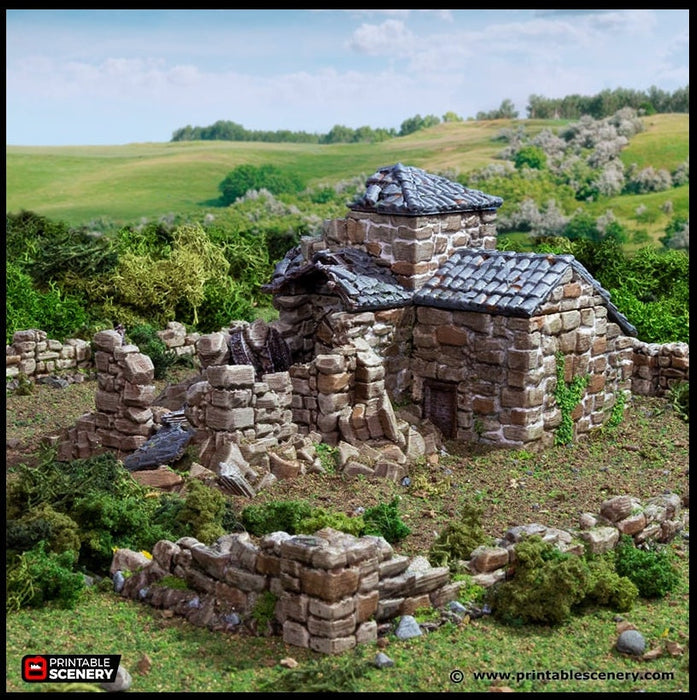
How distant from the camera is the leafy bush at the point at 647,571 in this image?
14.7 meters

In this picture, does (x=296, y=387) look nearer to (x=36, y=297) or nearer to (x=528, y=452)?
(x=528, y=452)

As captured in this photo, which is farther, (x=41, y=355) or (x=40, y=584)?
(x=41, y=355)

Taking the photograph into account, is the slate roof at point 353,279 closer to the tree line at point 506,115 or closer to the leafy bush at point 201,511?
the leafy bush at point 201,511

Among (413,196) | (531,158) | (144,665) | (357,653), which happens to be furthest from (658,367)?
(531,158)

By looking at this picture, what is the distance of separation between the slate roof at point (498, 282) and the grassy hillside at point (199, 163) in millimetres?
32622

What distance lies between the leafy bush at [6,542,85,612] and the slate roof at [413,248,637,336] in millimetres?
8631

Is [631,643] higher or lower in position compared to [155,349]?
lower

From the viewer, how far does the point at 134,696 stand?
1174cm

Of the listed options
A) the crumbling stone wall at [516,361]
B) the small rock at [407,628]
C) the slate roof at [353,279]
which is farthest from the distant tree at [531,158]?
the small rock at [407,628]

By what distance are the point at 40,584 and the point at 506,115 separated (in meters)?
60.4

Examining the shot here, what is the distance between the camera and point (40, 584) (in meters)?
14.1

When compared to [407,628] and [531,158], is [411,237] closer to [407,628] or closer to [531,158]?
[407,628]

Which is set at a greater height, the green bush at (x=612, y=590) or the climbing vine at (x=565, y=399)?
the climbing vine at (x=565, y=399)

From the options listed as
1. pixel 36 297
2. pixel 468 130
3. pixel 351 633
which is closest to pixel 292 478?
pixel 351 633
